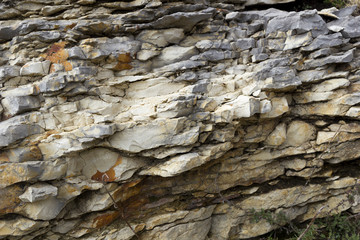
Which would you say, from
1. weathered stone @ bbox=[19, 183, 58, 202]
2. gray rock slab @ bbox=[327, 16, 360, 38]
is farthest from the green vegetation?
weathered stone @ bbox=[19, 183, 58, 202]

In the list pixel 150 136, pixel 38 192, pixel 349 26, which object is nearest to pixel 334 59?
pixel 349 26

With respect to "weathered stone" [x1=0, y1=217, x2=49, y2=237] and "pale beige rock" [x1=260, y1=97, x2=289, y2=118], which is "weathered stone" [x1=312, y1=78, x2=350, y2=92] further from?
"weathered stone" [x1=0, y1=217, x2=49, y2=237]

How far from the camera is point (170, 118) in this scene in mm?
4207

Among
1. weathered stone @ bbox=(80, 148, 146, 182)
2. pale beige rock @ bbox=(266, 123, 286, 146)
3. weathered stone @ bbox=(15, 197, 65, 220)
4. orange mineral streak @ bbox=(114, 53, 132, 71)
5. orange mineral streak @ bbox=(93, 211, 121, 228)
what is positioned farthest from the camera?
pale beige rock @ bbox=(266, 123, 286, 146)

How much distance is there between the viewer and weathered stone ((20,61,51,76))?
13.9 feet

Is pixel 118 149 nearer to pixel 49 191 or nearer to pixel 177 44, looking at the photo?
pixel 49 191

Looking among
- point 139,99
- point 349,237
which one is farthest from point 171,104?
point 349,237

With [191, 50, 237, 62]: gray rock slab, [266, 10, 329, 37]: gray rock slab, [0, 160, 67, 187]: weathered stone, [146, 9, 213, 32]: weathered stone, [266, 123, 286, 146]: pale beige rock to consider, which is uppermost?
[146, 9, 213, 32]: weathered stone

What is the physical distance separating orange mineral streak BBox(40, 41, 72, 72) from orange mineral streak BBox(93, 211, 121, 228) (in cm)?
257

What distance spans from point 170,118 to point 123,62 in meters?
1.36

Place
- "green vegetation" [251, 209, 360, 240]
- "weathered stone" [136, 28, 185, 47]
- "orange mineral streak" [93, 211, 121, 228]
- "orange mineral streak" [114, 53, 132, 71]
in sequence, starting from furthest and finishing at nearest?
"green vegetation" [251, 209, 360, 240]
"weathered stone" [136, 28, 185, 47]
"orange mineral streak" [114, 53, 132, 71]
"orange mineral streak" [93, 211, 121, 228]

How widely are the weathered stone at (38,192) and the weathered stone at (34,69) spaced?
5.88 ft

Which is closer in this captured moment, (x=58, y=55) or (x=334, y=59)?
(x=58, y=55)

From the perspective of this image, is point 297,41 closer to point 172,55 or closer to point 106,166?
point 172,55
